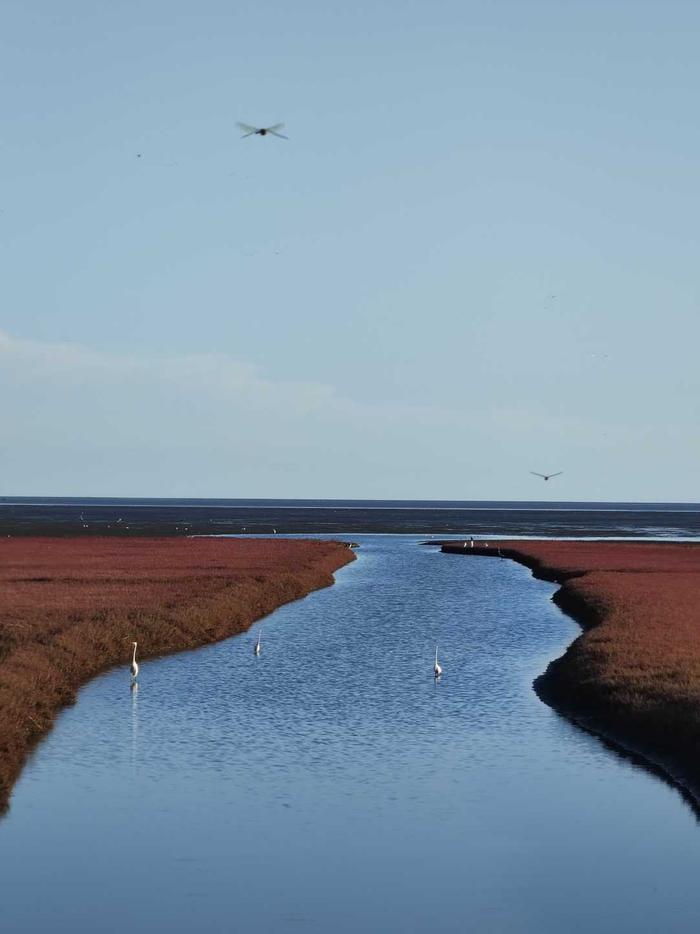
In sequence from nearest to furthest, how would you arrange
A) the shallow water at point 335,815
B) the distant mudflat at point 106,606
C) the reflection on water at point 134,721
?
1. the shallow water at point 335,815
2. the reflection on water at point 134,721
3. the distant mudflat at point 106,606

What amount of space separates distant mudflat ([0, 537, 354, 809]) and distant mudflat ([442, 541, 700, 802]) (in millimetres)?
13432

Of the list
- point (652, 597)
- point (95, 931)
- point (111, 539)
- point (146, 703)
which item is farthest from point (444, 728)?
point (111, 539)

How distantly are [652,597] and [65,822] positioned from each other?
40.4 metres

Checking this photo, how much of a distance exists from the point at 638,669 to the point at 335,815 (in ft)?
48.1

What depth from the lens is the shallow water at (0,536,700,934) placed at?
17188 millimetres

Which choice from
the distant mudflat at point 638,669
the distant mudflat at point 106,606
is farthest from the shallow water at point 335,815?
the distant mudflat at point 106,606

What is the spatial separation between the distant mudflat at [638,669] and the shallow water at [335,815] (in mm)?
926

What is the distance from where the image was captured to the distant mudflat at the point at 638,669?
88.6 ft

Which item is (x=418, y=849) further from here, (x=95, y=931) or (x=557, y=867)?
(x=95, y=931)

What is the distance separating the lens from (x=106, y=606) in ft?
162

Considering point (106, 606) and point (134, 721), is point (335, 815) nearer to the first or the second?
point (134, 721)

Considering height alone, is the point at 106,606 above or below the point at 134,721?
above

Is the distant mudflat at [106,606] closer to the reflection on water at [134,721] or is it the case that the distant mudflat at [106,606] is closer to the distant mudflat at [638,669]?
the reflection on water at [134,721]

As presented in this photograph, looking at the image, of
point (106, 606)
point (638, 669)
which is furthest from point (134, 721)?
point (106, 606)
